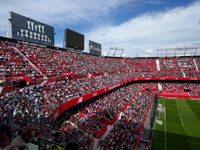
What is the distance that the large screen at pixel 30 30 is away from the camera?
105ft

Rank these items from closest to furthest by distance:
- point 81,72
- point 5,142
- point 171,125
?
point 5,142 < point 171,125 < point 81,72

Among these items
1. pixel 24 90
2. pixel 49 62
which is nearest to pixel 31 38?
pixel 49 62

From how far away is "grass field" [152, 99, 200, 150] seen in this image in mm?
25516

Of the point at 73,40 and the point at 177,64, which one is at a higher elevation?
the point at 73,40

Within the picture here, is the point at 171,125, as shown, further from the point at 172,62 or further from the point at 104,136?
the point at 172,62

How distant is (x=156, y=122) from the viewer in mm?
33875

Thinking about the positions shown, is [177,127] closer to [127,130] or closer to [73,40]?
[127,130]

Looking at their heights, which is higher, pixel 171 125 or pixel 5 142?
pixel 5 142

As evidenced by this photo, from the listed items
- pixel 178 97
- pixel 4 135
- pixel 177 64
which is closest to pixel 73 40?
pixel 178 97

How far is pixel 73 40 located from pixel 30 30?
1572 centimetres

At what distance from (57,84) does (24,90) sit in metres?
7.09

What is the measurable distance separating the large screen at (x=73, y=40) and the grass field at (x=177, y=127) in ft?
77.3

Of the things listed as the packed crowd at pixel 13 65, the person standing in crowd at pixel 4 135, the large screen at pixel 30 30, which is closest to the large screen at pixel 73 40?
the large screen at pixel 30 30

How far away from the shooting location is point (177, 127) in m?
31.6
